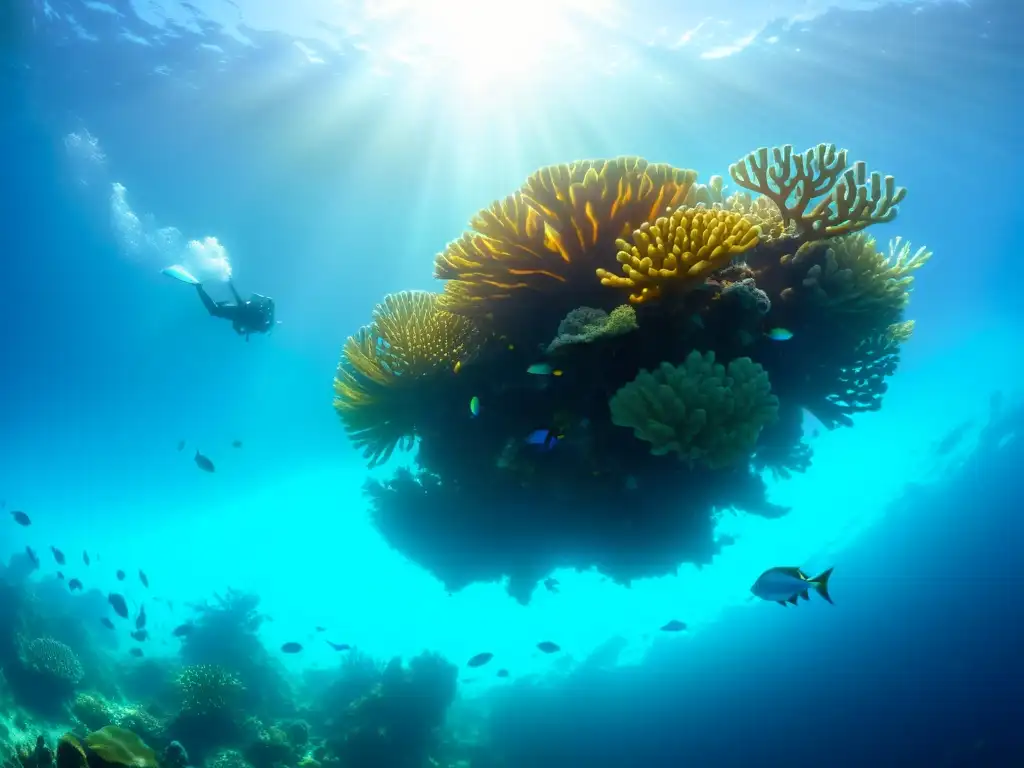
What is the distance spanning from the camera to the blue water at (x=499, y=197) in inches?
624

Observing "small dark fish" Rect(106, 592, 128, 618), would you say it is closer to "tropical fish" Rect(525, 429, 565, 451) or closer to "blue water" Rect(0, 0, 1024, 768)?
"blue water" Rect(0, 0, 1024, 768)

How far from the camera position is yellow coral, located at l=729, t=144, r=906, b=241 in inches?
169

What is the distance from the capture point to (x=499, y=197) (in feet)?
33.8

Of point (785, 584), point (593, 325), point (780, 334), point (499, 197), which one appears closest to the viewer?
point (593, 325)

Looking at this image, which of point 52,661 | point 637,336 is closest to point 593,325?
point 637,336

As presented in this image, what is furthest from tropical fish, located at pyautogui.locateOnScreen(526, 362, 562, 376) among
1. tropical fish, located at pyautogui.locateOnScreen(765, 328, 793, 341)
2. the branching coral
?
tropical fish, located at pyautogui.locateOnScreen(765, 328, 793, 341)

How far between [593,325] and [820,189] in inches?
96.0

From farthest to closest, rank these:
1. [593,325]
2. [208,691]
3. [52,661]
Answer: [52,661] < [208,691] < [593,325]

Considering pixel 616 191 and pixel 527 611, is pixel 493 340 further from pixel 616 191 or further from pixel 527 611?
pixel 527 611

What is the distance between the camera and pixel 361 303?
25.6 m

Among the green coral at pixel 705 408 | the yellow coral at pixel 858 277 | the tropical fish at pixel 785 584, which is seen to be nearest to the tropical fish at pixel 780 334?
the yellow coral at pixel 858 277

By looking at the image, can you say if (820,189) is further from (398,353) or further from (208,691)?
(208,691)

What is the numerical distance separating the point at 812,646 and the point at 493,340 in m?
24.8

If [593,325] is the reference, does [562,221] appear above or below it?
above
